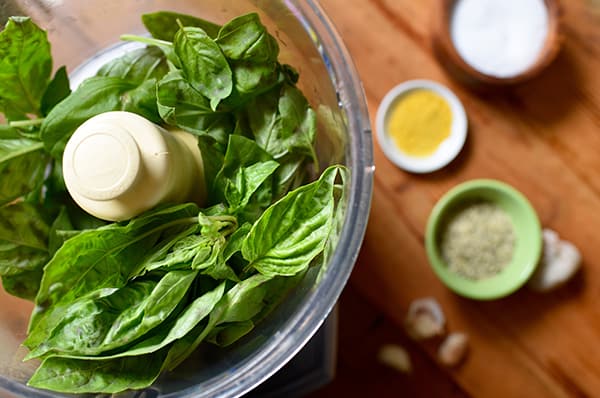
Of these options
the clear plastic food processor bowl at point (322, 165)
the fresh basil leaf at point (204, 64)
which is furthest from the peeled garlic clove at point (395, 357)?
the fresh basil leaf at point (204, 64)

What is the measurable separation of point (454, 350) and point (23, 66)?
50 centimetres

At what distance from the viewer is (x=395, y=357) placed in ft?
2.37

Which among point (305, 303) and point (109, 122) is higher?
point (109, 122)

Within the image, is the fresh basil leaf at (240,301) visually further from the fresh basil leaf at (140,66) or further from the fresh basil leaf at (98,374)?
the fresh basil leaf at (140,66)

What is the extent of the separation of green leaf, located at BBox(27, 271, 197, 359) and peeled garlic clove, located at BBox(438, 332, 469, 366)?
38 centimetres

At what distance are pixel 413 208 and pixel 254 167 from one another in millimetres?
316

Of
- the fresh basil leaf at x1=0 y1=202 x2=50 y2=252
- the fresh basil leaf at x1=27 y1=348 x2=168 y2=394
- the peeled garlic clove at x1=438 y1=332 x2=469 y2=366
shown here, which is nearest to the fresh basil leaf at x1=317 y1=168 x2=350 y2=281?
the fresh basil leaf at x1=27 y1=348 x2=168 y2=394

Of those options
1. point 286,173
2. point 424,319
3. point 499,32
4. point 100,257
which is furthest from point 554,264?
point 100,257

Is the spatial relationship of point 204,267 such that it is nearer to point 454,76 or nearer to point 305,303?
point 305,303

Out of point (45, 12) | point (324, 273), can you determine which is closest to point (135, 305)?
point (324, 273)

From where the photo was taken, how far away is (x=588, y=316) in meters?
0.73

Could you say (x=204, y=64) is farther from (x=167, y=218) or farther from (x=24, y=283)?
(x=24, y=283)

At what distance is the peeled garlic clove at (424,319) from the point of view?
0.71m

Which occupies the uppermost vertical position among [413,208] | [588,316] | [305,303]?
[305,303]
